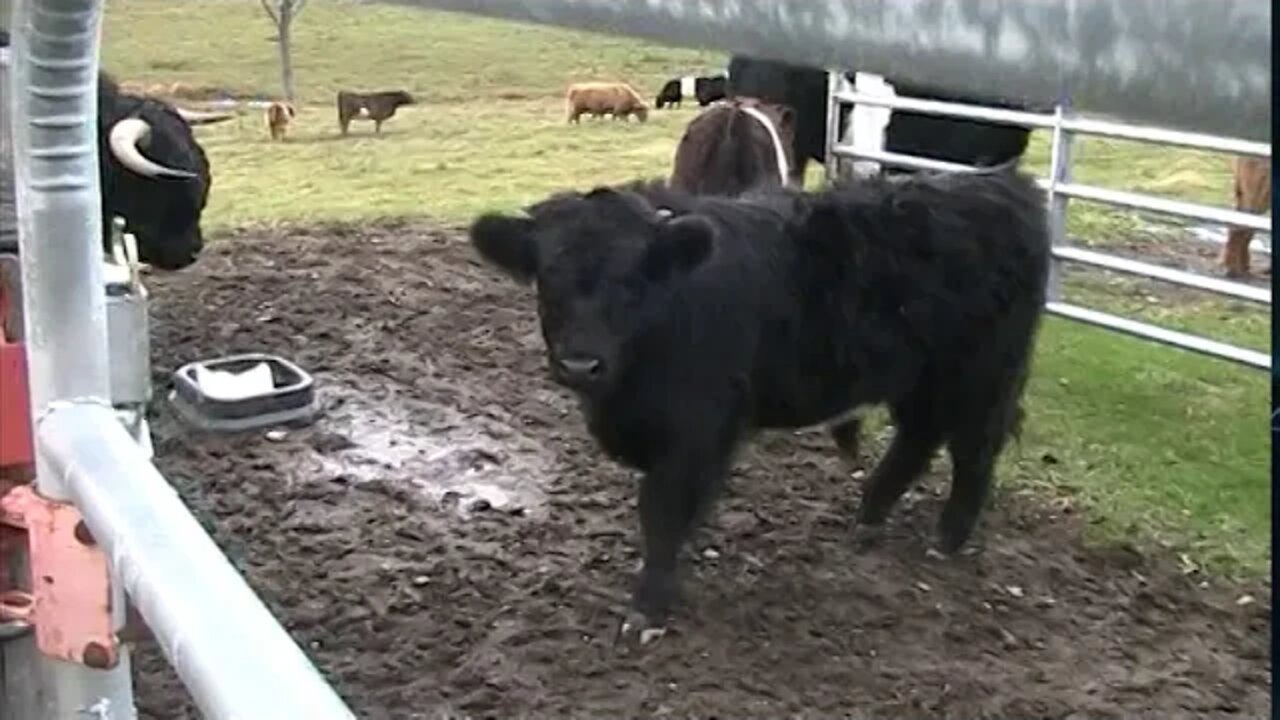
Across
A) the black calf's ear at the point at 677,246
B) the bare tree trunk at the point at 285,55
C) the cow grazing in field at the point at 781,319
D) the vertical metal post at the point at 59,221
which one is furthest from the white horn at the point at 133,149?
the bare tree trunk at the point at 285,55

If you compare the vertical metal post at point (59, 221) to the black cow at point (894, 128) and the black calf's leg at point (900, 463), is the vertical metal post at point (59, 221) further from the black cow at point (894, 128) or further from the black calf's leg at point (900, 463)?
the black cow at point (894, 128)

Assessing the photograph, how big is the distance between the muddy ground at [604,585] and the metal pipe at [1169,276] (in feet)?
5.89

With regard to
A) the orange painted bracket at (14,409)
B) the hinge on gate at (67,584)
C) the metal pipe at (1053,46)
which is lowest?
the hinge on gate at (67,584)

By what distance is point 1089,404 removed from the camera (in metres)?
5.91

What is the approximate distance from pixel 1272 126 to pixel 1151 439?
523 centimetres

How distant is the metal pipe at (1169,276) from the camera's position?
20.7ft

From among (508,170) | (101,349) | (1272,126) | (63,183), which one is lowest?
(508,170)

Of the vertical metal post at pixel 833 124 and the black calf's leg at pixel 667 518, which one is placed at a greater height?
the vertical metal post at pixel 833 124

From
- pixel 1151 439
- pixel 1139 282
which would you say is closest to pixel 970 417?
pixel 1151 439

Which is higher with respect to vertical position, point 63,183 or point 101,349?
point 63,183

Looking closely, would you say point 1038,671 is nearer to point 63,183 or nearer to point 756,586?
point 756,586

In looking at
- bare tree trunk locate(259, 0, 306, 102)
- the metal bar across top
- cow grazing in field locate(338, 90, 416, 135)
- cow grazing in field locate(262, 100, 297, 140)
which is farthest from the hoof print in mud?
bare tree trunk locate(259, 0, 306, 102)

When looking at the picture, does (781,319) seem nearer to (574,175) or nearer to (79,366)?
(79,366)

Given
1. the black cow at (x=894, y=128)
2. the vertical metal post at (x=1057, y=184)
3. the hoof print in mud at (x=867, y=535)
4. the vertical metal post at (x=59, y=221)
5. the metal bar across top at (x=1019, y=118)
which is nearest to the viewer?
the vertical metal post at (x=59, y=221)
